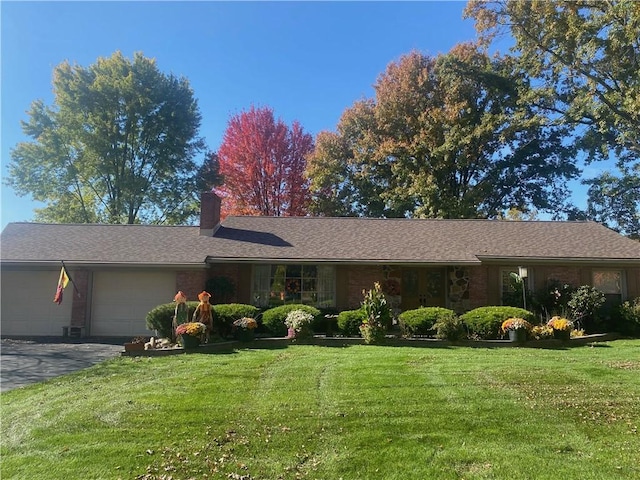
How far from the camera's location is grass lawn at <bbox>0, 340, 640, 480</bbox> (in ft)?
15.6

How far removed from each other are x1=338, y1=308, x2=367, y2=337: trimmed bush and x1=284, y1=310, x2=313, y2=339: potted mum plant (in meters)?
1.02

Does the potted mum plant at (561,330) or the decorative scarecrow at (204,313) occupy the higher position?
the decorative scarecrow at (204,313)

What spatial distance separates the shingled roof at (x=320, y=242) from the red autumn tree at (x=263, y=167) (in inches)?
498

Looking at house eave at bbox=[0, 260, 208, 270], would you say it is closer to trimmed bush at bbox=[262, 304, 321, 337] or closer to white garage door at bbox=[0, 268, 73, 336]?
white garage door at bbox=[0, 268, 73, 336]

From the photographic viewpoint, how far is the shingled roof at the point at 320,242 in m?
15.8

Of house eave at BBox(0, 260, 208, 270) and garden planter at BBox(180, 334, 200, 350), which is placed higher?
house eave at BBox(0, 260, 208, 270)

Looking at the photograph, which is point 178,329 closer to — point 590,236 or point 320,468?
point 320,468

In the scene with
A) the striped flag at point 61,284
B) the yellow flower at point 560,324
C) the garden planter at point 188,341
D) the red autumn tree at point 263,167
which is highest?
the red autumn tree at point 263,167

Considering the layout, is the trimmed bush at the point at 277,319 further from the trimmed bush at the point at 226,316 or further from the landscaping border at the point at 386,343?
the trimmed bush at the point at 226,316

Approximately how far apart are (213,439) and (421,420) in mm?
2625

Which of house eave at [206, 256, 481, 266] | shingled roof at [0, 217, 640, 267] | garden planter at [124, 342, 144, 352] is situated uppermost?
shingled roof at [0, 217, 640, 267]

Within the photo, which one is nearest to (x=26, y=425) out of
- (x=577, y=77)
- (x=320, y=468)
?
(x=320, y=468)

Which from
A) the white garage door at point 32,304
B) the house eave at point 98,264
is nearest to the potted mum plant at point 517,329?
the house eave at point 98,264

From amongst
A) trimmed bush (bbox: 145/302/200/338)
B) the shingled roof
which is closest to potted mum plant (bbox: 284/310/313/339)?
trimmed bush (bbox: 145/302/200/338)
